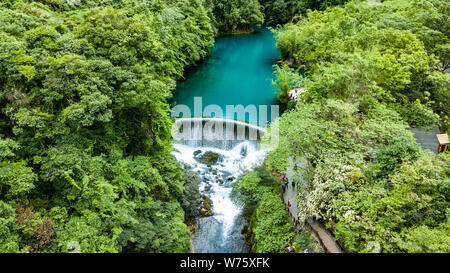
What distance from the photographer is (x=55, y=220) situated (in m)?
10.1

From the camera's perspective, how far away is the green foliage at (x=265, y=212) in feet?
45.1

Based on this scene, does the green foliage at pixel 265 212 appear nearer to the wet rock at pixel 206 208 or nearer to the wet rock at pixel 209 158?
the wet rock at pixel 206 208

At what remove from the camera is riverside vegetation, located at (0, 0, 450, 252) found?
9391 mm

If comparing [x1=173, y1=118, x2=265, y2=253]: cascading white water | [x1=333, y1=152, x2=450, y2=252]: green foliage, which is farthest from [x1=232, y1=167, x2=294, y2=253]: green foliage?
[x1=333, y1=152, x2=450, y2=252]: green foliage

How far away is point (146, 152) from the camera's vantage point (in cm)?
1555

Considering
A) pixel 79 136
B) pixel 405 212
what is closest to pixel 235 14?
pixel 79 136

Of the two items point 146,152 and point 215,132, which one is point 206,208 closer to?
point 146,152

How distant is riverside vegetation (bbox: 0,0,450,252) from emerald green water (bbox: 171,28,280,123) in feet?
32.7

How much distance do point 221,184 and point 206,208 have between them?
231 centimetres

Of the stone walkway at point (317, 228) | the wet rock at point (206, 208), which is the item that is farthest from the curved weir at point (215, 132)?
the stone walkway at point (317, 228)

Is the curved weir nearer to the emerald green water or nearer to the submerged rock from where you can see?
the submerged rock

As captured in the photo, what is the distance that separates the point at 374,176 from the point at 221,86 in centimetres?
2460

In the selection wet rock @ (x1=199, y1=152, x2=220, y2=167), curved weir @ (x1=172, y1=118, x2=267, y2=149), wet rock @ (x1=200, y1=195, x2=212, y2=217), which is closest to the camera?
wet rock @ (x1=200, y1=195, x2=212, y2=217)
